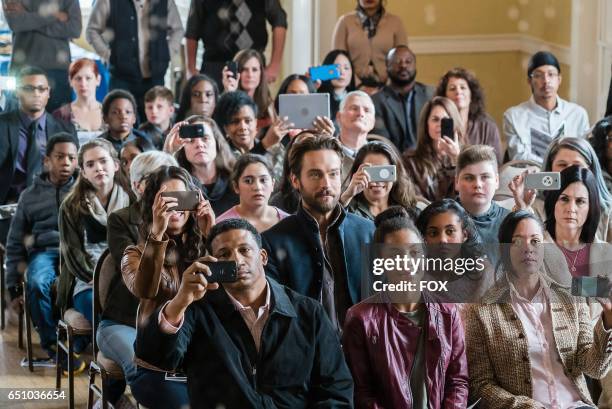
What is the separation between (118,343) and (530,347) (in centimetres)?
108

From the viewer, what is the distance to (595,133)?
4.84 metres

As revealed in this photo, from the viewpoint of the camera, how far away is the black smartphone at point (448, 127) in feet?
15.4

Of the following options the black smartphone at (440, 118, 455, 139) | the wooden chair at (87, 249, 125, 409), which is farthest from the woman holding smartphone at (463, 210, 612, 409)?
the black smartphone at (440, 118, 455, 139)

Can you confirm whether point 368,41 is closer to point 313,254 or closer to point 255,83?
point 255,83

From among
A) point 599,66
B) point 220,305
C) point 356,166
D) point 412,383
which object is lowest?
point 412,383

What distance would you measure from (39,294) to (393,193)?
1338 mm

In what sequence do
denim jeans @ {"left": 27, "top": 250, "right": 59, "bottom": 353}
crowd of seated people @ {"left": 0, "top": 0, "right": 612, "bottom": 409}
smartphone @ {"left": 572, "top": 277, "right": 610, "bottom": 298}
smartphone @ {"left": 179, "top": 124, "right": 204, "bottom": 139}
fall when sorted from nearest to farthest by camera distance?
crowd of seated people @ {"left": 0, "top": 0, "right": 612, "bottom": 409}
smartphone @ {"left": 572, "top": 277, "right": 610, "bottom": 298}
smartphone @ {"left": 179, "top": 124, "right": 204, "bottom": 139}
denim jeans @ {"left": 27, "top": 250, "right": 59, "bottom": 353}

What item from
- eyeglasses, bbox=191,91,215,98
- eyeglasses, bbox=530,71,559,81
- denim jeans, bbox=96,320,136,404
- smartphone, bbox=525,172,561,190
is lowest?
denim jeans, bbox=96,320,136,404

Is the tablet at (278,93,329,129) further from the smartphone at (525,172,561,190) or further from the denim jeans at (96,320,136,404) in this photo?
the denim jeans at (96,320,136,404)

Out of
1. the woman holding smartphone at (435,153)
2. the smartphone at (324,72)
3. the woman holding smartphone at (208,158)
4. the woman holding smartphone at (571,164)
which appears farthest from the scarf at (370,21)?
the woman holding smartphone at (571,164)

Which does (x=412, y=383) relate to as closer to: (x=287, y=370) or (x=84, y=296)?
(x=287, y=370)

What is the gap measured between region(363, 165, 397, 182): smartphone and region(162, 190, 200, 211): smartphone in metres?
0.71

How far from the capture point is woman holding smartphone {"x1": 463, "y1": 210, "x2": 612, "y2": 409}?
10.5ft

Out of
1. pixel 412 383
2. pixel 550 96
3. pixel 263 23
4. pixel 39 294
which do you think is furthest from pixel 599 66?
pixel 412 383
